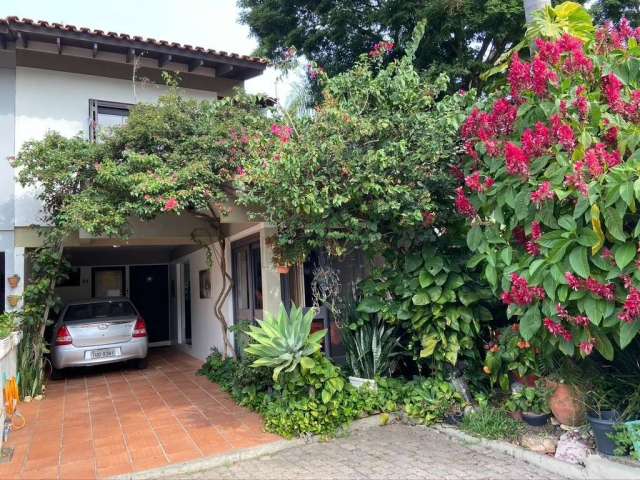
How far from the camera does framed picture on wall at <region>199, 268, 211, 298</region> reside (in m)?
9.78

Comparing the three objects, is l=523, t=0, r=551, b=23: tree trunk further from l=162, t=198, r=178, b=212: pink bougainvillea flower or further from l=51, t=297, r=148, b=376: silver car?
l=51, t=297, r=148, b=376: silver car

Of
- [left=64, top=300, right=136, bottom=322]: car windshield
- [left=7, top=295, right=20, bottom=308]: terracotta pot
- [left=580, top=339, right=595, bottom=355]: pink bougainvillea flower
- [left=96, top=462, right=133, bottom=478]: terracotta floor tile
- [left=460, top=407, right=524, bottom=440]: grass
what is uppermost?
[left=7, top=295, right=20, bottom=308]: terracotta pot

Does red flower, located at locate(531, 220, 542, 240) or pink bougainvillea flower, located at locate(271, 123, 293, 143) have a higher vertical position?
pink bougainvillea flower, located at locate(271, 123, 293, 143)

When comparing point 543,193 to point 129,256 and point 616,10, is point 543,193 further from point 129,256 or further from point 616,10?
point 129,256

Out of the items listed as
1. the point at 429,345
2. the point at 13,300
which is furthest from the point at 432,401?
the point at 13,300

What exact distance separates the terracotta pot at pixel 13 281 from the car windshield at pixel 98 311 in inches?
52.0

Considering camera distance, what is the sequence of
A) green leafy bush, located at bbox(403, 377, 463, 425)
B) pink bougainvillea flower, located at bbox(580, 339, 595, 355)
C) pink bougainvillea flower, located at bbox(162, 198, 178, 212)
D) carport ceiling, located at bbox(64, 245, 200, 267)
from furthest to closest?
carport ceiling, located at bbox(64, 245, 200, 267) < pink bougainvillea flower, located at bbox(162, 198, 178, 212) < green leafy bush, located at bbox(403, 377, 463, 425) < pink bougainvillea flower, located at bbox(580, 339, 595, 355)

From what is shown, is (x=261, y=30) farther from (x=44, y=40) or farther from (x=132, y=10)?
(x=44, y=40)

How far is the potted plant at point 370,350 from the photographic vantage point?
6.00m

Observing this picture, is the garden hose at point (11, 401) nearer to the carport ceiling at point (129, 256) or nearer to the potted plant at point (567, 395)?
the potted plant at point (567, 395)

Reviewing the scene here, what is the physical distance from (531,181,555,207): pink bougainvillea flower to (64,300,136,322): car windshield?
25.8ft

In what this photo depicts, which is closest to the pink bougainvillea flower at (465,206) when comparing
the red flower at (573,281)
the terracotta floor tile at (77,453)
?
the red flower at (573,281)

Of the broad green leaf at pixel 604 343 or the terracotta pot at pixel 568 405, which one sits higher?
the broad green leaf at pixel 604 343

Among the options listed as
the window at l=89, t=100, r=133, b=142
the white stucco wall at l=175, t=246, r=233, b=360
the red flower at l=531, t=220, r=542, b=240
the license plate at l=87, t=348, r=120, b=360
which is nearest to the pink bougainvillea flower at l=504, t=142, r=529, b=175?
the red flower at l=531, t=220, r=542, b=240
